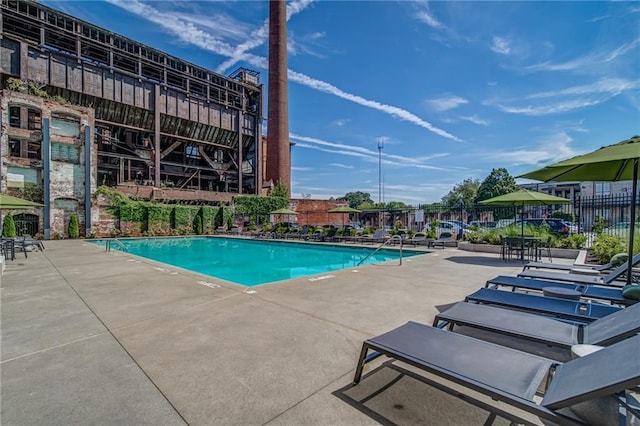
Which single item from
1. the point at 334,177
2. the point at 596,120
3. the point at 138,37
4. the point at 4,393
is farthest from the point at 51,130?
the point at 334,177

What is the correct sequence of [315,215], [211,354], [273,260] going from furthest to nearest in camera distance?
1. [315,215]
2. [273,260]
3. [211,354]

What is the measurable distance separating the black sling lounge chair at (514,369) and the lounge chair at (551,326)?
1.44ft

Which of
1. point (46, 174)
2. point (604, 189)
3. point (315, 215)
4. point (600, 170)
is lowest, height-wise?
point (315, 215)

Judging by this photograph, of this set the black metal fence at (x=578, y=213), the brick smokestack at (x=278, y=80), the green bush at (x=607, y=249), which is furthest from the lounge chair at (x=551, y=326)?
the brick smokestack at (x=278, y=80)

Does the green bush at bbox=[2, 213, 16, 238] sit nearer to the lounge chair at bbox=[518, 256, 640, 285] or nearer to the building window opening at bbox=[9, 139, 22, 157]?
the building window opening at bbox=[9, 139, 22, 157]

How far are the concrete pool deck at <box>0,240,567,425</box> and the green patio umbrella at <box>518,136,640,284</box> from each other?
224 cm

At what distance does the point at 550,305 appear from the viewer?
125 inches

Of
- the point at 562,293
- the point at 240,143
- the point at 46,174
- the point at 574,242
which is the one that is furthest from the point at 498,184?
the point at 46,174

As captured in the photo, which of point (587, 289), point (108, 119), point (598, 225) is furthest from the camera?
point (108, 119)

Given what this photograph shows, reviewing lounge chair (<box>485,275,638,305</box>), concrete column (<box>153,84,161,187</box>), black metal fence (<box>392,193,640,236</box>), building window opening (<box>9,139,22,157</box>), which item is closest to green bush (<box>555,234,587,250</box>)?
black metal fence (<box>392,193,640,236</box>)

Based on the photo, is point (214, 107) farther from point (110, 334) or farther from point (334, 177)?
point (110, 334)

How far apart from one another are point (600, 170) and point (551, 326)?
332 cm

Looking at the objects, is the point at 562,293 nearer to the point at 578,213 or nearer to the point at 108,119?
the point at 578,213

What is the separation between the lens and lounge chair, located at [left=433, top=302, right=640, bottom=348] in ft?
6.88
